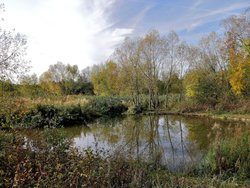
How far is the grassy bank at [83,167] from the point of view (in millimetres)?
4238

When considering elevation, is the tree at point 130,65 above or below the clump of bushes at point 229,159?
above

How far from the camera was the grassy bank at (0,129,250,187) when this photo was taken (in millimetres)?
4238

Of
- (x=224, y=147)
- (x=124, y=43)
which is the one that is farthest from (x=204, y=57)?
(x=224, y=147)

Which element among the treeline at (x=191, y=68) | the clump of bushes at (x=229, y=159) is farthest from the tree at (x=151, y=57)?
the clump of bushes at (x=229, y=159)

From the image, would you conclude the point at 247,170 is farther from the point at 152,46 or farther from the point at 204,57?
the point at 204,57

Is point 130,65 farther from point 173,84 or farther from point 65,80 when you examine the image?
point 65,80

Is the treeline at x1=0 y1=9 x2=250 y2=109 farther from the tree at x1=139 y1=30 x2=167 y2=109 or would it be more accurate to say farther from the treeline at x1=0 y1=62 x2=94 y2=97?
the treeline at x1=0 y1=62 x2=94 y2=97

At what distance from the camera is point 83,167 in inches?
180

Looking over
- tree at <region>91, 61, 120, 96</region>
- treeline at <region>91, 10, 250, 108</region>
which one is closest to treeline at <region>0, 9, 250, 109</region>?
treeline at <region>91, 10, 250, 108</region>

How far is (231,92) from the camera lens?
98.7 ft

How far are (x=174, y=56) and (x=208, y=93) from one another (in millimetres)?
6758

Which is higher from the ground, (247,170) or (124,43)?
(124,43)

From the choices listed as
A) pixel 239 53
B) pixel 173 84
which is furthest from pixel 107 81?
pixel 239 53

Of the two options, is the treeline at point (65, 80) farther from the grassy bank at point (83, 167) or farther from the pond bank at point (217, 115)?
the grassy bank at point (83, 167)
